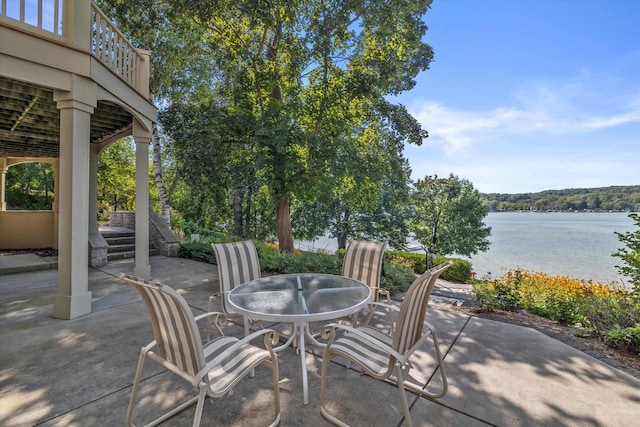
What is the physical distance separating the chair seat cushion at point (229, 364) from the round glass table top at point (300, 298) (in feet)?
0.86

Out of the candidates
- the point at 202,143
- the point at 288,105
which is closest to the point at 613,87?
the point at 288,105

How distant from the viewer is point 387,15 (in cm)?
754

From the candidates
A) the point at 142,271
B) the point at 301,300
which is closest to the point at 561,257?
the point at 301,300

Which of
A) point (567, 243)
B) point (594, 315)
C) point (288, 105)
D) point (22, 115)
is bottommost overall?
point (567, 243)

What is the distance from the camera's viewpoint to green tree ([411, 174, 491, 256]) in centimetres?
1513

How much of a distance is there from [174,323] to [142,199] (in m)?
5.35

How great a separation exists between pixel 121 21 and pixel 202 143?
4974 mm

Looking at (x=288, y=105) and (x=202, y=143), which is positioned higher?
(x=288, y=105)

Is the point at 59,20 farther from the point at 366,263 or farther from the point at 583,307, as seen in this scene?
the point at 583,307

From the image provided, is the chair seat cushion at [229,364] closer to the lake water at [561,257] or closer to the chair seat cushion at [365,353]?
the chair seat cushion at [365,353]

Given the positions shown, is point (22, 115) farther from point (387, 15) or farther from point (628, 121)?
point (628, 121)

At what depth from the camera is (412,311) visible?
6.44 ft

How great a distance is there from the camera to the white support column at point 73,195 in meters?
3.85

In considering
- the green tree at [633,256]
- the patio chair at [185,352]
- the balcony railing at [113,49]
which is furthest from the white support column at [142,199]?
the green tree at [633,256]
